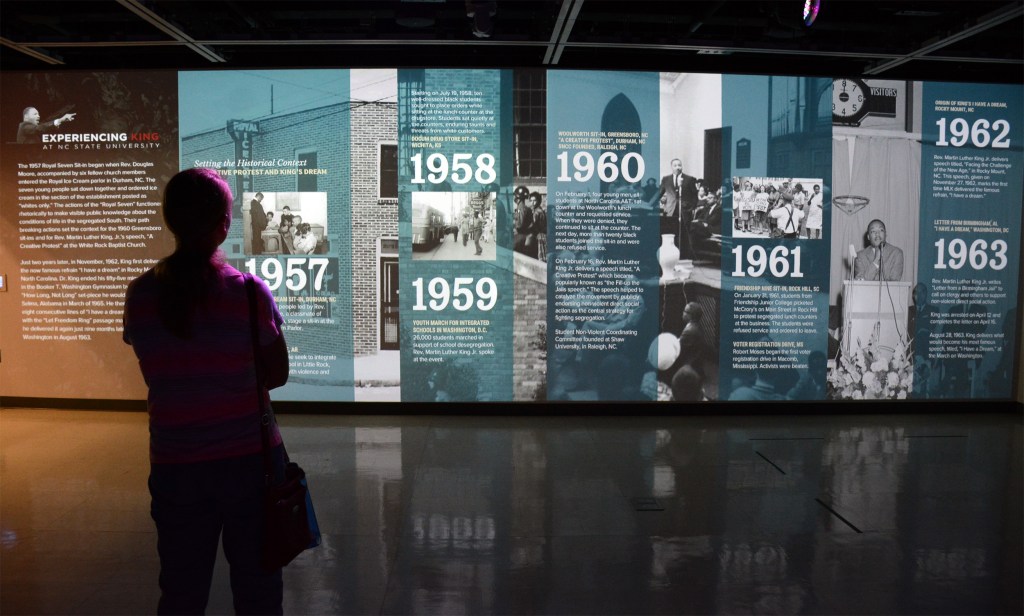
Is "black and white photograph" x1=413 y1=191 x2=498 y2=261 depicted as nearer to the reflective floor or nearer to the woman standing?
the reflective floor

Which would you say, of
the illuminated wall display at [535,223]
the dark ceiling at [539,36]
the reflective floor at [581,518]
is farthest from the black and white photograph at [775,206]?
the reflective floor at [581,518]

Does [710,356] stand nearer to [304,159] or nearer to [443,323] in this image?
[443,323]

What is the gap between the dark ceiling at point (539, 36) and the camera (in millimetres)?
5738

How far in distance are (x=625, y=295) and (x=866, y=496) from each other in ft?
9.09

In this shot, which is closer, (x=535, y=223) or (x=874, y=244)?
(x=535, y=223)

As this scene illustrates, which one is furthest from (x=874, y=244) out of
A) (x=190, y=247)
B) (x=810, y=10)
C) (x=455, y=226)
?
(x=190, y=247)

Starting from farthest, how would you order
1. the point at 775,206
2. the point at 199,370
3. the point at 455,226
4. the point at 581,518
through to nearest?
the point at 775,206 → the point at 455,226 → the point at 581,518 → the point at 199,370

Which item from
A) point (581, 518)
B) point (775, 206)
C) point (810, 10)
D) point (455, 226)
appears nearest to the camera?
point (581, 518)

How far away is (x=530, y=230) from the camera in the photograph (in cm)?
658

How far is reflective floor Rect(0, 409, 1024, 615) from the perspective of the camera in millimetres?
3107

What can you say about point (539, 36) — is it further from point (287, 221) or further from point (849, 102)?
point (849, 102)

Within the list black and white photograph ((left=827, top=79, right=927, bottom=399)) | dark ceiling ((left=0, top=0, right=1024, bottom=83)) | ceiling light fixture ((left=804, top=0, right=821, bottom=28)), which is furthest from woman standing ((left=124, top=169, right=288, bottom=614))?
black and white photograph ((left=827, top=79, right=927, bottom=399))

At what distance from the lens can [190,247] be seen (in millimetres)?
1830

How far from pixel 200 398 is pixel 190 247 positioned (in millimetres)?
385
